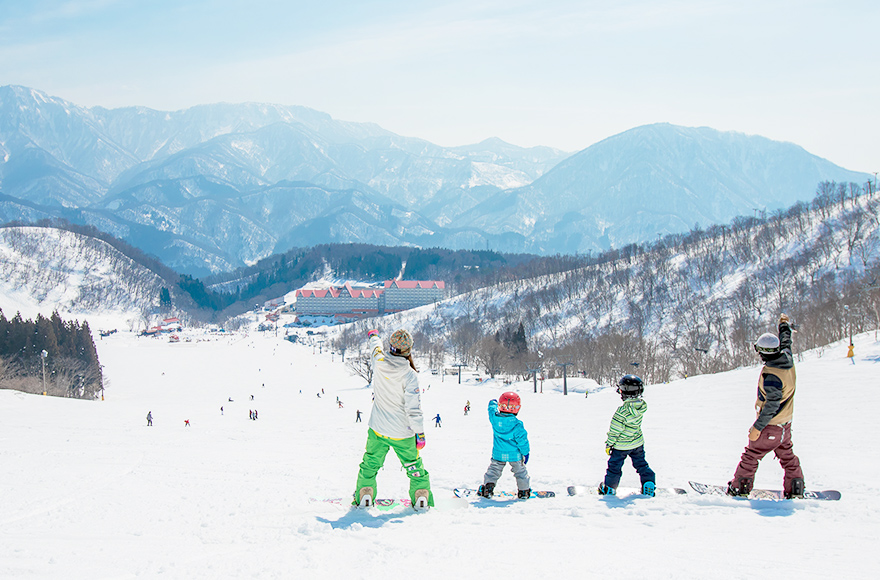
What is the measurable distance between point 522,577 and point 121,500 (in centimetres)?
723

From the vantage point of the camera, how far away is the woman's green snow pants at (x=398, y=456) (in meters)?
7.72

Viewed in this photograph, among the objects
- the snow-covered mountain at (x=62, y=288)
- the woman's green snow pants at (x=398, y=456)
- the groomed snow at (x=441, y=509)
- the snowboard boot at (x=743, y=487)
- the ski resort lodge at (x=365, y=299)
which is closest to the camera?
the groomed snow at (x=441, y=509)

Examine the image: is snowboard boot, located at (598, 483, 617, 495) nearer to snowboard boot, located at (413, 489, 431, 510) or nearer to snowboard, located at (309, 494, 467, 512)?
snowboard, located at (309, 494, 467, 512)

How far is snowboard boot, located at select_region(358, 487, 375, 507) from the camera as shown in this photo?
25.6 ft

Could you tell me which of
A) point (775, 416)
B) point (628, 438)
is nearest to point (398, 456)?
point (628, 438)

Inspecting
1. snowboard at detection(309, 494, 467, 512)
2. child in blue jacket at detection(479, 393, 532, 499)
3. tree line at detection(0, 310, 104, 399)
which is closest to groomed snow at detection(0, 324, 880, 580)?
snowboard at detection(309, 494, 467, 512)

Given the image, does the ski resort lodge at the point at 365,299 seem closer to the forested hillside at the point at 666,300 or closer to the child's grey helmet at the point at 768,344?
the forested hillside at the point at 666,300

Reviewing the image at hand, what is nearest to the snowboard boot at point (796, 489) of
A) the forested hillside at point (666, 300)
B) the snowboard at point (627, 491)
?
the snowboard at point (627, 491)

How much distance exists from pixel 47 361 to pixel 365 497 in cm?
5771

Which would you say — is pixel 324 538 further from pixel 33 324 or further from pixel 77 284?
pixel 77 284

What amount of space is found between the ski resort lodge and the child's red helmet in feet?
571

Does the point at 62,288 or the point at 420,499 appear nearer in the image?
the point at 420,499

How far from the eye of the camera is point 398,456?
7.85 metres

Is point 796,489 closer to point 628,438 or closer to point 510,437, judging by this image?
point 628,438
